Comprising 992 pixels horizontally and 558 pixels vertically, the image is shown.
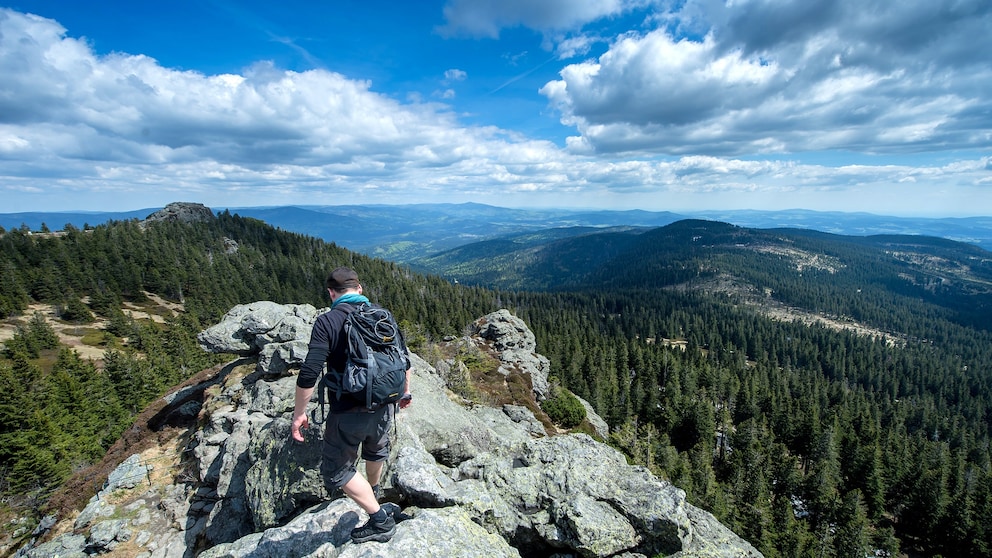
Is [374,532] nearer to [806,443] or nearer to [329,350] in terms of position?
[329,350]

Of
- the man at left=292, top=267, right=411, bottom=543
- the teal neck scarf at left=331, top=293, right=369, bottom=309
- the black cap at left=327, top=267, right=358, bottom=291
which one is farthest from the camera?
the black cap at left=327, top=267, right=358, bottom=291

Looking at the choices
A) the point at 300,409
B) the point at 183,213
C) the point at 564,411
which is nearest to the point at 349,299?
the point at 300,409

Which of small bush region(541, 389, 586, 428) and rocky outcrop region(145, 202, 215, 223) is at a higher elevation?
rocky outcrop region(145, 202, 215, 223)

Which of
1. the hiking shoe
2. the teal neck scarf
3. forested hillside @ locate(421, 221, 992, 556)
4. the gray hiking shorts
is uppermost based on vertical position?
the teal neck scarf

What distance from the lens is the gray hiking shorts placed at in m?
7.74

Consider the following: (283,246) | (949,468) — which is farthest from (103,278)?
(949,468)

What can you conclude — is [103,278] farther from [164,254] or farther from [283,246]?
[283,246]

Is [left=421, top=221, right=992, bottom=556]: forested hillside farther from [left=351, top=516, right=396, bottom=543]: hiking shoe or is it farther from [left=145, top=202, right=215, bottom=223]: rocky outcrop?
[left=145, top=202, right=215, bottom=223]: rocky outcrop

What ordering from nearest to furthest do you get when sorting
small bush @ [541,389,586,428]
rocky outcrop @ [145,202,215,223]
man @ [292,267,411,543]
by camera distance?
man @ [292,267,411,543]
small bush @ [541,389,586,428]
rocky outcrop @ [145,202,215,223]

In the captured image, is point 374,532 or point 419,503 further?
point 419,503

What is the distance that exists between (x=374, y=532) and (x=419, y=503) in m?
2.55

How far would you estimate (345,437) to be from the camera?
7.83 metres

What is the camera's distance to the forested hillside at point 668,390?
45.8 metres

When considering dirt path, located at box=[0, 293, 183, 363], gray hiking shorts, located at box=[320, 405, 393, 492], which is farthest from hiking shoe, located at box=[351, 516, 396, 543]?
dirt path, located at box=[0, 293, 183, 363]
